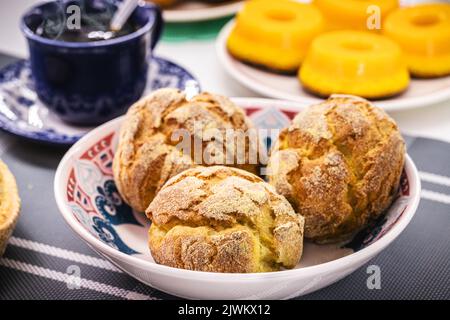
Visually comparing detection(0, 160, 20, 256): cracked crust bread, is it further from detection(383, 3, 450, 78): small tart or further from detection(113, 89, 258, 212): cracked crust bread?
detection(383, 3, 450, 78): small tart

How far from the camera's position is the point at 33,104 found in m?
1.27

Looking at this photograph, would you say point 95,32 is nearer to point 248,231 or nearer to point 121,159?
point 121,159

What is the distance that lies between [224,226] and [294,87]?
0.68m

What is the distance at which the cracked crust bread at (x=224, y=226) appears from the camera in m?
0.70

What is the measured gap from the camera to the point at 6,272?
0.85 m

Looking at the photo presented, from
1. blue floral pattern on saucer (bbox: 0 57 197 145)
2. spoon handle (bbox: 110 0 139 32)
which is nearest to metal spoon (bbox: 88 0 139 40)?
spoon handle (bbox: 110 0 139 32)

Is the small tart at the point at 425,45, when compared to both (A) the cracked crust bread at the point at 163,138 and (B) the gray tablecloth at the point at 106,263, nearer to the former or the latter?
(B) the gray tablecloth at the point at 106,263

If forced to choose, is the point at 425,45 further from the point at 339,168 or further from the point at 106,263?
the point at 106,263

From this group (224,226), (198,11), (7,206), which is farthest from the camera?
(198,11)

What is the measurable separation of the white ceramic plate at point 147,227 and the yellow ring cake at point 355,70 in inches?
11.0

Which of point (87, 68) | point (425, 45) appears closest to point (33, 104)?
point (87, 68)

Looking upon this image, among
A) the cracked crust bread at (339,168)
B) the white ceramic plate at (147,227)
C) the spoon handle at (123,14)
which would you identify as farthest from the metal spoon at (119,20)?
the cracked crust bread at (339,168)

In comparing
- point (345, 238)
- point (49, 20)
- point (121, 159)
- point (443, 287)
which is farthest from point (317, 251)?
point (49, 20)

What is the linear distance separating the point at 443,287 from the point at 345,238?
139 mm
